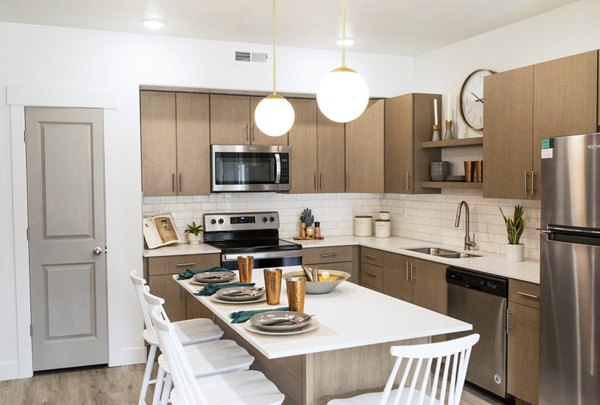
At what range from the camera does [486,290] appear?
3.91 metres

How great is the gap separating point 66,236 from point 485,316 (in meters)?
3.17

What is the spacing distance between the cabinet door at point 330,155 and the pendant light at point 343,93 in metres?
2.99

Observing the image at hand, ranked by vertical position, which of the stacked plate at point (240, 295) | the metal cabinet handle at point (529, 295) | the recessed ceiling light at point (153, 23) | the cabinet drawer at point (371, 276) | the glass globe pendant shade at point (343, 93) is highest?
the recessed ceiling light at point (153, 23)

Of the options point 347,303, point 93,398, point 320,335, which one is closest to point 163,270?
point 93,398

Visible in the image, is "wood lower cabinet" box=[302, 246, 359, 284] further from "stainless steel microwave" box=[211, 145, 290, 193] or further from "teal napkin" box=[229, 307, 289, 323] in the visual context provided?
"teal napkin" box=[229, 307, 289, 323]

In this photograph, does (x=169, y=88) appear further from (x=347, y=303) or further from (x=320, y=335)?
(x=320, y=335)

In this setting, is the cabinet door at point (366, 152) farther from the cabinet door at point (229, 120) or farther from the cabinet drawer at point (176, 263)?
the cabinet drawer at point (176, 263)

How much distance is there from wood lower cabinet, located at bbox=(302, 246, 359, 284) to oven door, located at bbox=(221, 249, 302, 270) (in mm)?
88

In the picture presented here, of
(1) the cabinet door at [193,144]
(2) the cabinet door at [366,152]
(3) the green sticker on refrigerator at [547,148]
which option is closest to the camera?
(3) the green sticker on refrigerator at [547,148]

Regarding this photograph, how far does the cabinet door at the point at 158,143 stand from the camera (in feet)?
16.4

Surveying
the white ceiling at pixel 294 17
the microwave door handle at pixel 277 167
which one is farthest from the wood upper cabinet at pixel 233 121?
the white ceiling at pixel 294 17

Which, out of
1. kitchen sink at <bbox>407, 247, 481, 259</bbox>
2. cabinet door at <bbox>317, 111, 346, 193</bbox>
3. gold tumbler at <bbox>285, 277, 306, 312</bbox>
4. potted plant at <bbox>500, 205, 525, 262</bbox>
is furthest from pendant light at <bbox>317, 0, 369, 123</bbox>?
cabinet door at <bbox>317, 111, 346, 193</bbox>

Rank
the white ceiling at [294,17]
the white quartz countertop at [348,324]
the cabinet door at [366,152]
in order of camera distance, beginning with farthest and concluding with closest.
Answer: the cabinet door at [366,152] → the white ceiling at [294,17] → the white quartz countertop at [348,324]

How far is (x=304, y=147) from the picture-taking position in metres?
5.62
